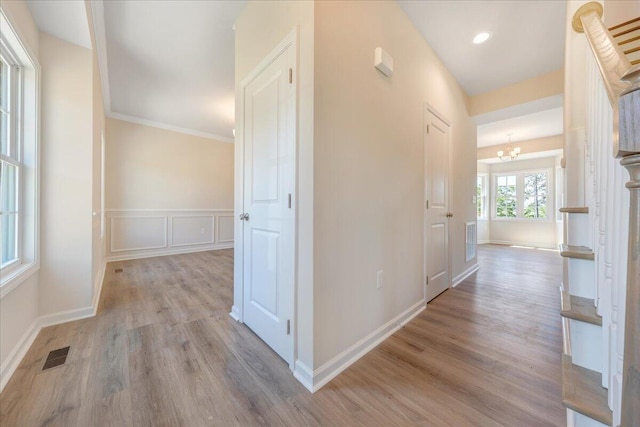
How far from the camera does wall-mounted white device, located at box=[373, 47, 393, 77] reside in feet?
5.53

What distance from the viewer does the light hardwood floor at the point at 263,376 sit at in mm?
1118

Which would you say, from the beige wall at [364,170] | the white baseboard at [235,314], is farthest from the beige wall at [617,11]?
the white baseboard at [235,314]

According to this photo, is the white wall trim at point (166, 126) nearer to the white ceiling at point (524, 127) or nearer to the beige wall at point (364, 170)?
the beige wall at point (364, 170)

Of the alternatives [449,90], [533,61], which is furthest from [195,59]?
[533,61]

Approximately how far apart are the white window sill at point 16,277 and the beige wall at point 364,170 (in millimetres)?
1797

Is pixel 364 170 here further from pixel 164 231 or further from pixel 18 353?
pixel 164 231

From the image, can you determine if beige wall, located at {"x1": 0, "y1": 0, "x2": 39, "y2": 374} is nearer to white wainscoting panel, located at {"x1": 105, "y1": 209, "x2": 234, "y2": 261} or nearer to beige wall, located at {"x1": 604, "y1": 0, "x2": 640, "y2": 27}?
white wainscoting panel, located at {"x1": 105, "y1": 209, "x2": 234, "y2": 261}

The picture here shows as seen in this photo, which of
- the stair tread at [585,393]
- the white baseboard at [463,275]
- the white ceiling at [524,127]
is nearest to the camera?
the stair tread at [585,393]

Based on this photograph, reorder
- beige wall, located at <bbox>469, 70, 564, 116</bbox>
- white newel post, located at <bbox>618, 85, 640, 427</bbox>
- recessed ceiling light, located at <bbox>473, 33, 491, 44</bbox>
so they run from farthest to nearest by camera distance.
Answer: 1. beige wall, located at <bbox>469, 70, 564, 116</bbox>
2. recessed ceiling light, located at <bbox>473, 33, 491, 44</bbox>
3. white newel post, located at <bbox>618, 85, 640, 427</bbox>

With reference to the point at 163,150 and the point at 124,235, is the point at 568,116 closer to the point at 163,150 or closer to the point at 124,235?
the point at 163,150

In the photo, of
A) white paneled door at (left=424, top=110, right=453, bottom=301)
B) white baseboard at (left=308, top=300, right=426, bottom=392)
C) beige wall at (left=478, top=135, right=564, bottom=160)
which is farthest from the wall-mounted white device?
beige wall at (left=478, top=135, right=564, bottom=160)

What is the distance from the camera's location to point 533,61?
268 centimetres

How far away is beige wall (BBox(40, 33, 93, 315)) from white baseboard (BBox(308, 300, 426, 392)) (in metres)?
2.17

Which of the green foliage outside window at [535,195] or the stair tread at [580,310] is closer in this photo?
the stair tread at [580,310]
